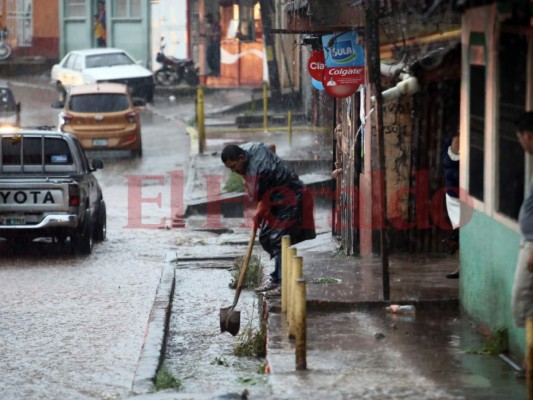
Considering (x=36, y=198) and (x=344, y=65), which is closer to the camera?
(x=344, y=65)

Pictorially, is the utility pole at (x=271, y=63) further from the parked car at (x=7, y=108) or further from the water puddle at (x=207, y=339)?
the water puddle at (x=207, y=339)

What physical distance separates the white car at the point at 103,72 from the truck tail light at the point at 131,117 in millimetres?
7843

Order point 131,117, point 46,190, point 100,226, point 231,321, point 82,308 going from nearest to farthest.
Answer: point 231,321 < point 82,308 < point 46,190 < point 100,226 < point 131,117

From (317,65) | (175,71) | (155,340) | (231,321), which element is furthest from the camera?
(175,71)

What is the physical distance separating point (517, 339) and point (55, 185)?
8.67 m

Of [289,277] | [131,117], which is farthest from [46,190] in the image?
[131,117]

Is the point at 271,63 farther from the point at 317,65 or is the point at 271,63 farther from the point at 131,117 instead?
the point at 317,65

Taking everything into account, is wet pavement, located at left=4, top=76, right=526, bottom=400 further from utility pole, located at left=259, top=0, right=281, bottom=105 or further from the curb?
utility pole, located at left=259, top=0, right=281, bottom=105

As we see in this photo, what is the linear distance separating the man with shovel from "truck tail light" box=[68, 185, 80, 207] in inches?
168

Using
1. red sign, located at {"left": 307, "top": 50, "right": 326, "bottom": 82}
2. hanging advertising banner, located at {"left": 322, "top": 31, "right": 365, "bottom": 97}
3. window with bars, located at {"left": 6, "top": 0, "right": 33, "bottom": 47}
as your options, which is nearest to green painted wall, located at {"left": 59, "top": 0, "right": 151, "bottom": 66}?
window with bars, located at {"left": 6, "top": 0, "right": 33, "bottom": 47}

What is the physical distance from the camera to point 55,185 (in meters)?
16.2

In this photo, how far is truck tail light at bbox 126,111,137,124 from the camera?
90.8ft

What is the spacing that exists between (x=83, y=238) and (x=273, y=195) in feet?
16.7

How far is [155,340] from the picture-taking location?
10828 mm
